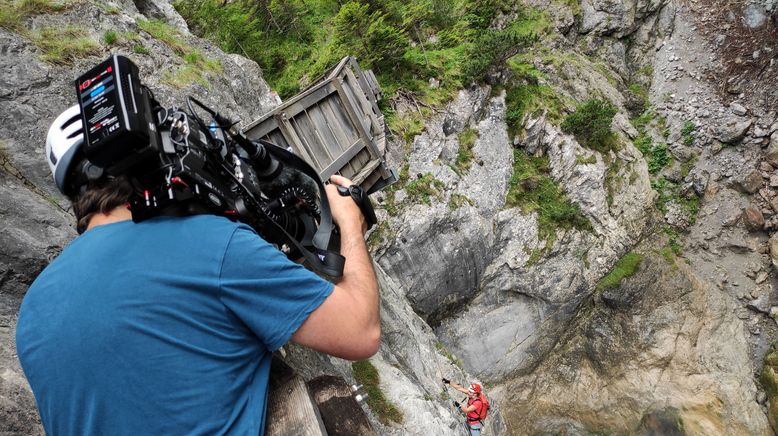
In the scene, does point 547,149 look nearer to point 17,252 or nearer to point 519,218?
point 519,218

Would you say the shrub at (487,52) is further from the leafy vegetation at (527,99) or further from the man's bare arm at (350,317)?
the man's bare arm at (350,317)

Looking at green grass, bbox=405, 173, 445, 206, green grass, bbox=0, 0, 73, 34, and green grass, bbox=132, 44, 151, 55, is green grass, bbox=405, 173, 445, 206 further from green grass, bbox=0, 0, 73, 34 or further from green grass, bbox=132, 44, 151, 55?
green grass, bbox=0, 0, 73, 34

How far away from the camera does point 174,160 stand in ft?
6.04

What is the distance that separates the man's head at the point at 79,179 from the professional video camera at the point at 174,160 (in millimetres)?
66

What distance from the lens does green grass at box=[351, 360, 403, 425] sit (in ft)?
17.0

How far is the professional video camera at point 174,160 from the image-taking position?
5.33 feet

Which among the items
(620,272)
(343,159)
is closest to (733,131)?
(620,272)

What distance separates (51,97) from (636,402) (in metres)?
18.7

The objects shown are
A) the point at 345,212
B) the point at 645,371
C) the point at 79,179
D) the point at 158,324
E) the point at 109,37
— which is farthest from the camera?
the point at 645,371

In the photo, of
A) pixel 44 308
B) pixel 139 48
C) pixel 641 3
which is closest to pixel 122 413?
pixel 44 308

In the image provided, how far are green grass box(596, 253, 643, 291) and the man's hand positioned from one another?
15.3 m

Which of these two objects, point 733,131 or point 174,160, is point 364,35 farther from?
point 733,131

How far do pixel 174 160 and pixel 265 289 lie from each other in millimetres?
741

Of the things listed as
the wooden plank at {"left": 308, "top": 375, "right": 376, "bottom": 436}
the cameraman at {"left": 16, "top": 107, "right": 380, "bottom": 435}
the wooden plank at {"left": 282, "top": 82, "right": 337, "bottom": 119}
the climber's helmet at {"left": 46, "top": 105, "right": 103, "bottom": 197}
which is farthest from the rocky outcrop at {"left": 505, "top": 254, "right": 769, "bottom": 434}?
the climber's helmet at {"left": 46, "top": 105, "right": 103, "bottom": 197}
